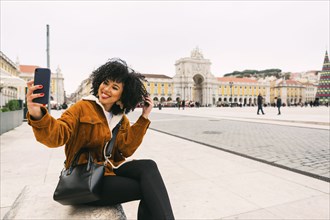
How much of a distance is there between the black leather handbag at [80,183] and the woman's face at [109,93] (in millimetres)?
452

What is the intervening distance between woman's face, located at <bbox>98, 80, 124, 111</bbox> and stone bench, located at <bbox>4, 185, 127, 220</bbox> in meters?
0.73

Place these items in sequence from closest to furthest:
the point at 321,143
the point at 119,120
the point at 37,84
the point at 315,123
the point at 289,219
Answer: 1. the point at 37,84
2. the point at 119,120
3. the point at 289,219
4. the point at 321,143
5. the point at 315,123

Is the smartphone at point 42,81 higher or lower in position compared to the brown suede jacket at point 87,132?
higher

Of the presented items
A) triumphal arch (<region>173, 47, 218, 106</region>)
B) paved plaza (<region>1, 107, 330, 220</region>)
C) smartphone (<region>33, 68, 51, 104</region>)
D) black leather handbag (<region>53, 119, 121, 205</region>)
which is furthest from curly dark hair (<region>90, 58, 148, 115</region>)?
triumphal arch (<region>173, 47, 218, 106</region>)

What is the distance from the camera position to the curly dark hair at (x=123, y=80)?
1.83 metres

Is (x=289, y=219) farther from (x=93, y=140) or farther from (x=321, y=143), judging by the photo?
(x=321, y=143)

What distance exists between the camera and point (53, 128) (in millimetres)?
1314

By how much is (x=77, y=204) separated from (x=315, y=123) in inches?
489

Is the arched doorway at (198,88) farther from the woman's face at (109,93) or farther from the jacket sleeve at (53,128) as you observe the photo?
the jacket sleeve at (53,128)

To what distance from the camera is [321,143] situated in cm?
612

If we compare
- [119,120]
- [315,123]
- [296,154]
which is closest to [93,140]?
[119,120]

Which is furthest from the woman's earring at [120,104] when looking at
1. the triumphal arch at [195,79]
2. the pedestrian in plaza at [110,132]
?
the triumphal arch at [195,79]

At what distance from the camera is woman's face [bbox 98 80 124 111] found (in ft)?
5.75

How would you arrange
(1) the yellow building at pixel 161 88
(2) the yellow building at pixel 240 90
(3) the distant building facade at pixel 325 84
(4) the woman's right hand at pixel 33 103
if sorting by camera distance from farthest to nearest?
(2) the yellow building at pixel 240 90
(1) the yellow building at pixel 161 88
(3) the distant building facade at pixel 325 84
(4) the woman's right hand at pixel 33 103
